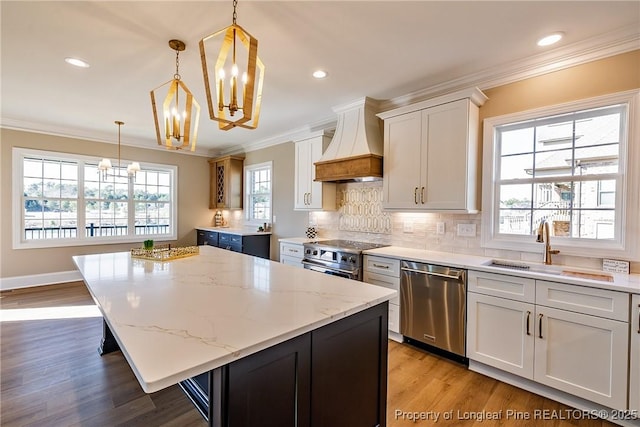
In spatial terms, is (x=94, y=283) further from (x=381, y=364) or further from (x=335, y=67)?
(x=335, y=67)

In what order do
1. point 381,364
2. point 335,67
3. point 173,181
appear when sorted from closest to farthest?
1. point 381,364
2. point 335,67
3. point 173,181

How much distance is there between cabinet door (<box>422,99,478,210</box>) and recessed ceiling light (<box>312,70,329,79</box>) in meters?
1.07

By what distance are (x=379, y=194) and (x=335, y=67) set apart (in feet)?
5.27

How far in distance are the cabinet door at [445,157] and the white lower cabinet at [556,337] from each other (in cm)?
79

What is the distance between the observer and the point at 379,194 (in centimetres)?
369

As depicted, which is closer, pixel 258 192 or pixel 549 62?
pixel 549 62

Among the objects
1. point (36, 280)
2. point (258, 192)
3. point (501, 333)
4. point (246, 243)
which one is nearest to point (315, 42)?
point (501, 333)

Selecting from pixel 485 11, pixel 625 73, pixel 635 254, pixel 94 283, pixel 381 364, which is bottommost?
pixel 381 364

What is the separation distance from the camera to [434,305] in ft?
8.66

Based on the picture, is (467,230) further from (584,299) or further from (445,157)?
(584,299)

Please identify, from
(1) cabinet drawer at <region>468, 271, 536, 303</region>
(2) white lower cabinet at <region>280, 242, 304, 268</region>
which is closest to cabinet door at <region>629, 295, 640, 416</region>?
(1) cabinet drawer at <region>468, 271, 536, 303</region>

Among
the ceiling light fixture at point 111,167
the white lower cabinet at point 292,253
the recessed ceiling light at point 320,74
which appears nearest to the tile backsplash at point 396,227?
the white lower cabinet at point 292,253

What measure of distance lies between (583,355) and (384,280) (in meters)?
1.54

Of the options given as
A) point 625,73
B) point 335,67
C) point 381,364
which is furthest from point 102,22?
point 625,73
